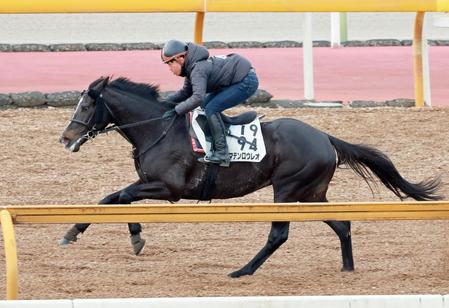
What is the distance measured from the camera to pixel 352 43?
930 inches

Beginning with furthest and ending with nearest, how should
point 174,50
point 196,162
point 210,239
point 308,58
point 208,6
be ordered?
1. point 308,58
2. point 208,6
3. point 210,239
4. point 196,162
5. point 174,50

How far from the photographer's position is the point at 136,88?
11.0 metres

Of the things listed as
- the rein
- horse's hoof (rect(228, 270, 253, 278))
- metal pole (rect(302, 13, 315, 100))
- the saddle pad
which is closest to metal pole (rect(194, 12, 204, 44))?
metal pole (rect(302, 13, 315, 100))

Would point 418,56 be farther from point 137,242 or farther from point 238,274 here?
point 238,274

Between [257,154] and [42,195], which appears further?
[42,195]

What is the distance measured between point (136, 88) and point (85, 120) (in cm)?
52

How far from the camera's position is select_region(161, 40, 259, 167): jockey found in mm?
10477

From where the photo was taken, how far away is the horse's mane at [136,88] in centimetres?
1101

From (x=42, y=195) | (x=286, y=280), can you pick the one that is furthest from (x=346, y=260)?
(x=42, y=195)

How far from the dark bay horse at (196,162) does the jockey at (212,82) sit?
18 cm

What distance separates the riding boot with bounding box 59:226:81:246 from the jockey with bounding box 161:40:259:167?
3.75 feet

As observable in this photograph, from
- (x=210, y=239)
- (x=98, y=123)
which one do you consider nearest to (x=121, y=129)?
(x=98, y=123)

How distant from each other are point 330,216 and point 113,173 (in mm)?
5565

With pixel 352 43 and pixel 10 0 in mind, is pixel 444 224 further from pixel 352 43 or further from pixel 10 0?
pixel 352 43
